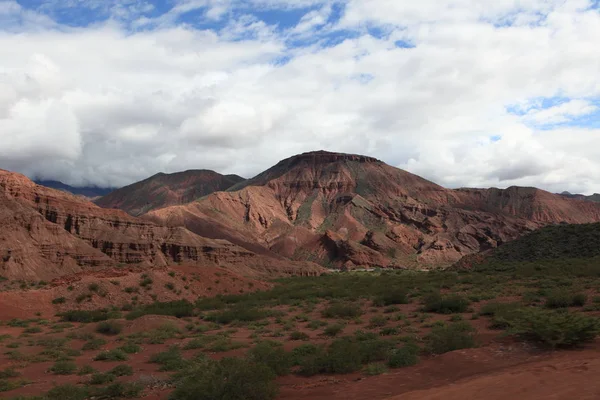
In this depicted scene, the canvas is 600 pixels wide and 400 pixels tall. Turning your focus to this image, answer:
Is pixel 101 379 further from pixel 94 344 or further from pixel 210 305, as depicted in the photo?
pixel 210 305

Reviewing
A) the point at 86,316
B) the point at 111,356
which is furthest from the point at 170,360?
the point at 86,316

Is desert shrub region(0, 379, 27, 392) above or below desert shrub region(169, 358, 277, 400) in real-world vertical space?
below

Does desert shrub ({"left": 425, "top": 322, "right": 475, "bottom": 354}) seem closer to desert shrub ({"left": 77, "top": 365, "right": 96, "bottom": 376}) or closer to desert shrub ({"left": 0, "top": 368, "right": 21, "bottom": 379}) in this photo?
desert shrub ({"left": 77, "top": 365, "right": 96, "bottom": 376})

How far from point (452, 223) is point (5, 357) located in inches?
5549

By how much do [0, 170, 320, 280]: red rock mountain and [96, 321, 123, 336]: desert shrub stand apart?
3217 centimetres

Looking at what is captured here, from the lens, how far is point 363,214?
146750 mm

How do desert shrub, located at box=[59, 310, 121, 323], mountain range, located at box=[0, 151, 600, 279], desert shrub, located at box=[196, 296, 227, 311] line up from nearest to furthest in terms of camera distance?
desert shrub, located at box=[59, 310, 121, 323] < desert shrub, located at box=[196, 296, 227, 311] < mountain range, located at box=[0, 151, 600, 279]

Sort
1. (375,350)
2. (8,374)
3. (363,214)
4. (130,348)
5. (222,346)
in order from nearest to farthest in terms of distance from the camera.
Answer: (8,374) < (375,350) < (222,346) < (130,348) < (363,214)

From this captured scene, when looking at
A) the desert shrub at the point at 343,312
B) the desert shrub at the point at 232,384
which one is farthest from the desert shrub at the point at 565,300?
the desert shrub at the point at 232,384

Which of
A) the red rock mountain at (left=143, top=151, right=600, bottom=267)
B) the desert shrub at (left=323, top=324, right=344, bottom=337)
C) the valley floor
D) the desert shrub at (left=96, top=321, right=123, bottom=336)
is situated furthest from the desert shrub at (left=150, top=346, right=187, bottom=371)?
the red rock mountain at (left=143, top=151, right=600, bottom=267)

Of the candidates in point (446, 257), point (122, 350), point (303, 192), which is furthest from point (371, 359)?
point (303, 192)

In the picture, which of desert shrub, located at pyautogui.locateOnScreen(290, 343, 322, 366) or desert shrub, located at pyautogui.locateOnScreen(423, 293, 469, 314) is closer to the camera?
desert shrub, located at pyautogui.locateOnScreen(290, 343, 322, 366)

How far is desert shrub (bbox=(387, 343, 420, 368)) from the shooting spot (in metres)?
11.3

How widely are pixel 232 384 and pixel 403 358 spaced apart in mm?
4918
